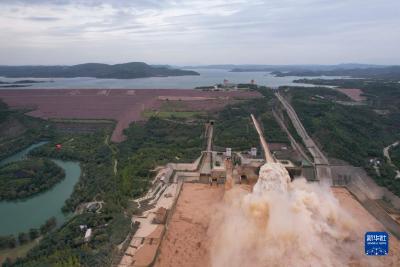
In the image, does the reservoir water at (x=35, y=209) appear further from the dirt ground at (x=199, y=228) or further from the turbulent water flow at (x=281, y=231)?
the turbulent water flow at (x=281, y=231)

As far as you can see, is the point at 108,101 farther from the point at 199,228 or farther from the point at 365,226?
the point at 365,226

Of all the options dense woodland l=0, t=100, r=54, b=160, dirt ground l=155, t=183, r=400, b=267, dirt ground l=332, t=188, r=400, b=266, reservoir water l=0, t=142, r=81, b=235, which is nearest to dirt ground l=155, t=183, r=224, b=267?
dirt ground l=155, t=183, r=400, b=267

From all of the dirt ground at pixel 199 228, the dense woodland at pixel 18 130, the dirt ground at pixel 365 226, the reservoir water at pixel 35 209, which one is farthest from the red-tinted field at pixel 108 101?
the dirt ground at pixel 365 226

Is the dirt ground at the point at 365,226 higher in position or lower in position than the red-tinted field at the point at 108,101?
lower

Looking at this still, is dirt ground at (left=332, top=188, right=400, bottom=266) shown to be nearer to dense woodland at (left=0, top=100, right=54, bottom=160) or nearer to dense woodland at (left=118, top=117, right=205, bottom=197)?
dense woodland at (left=118, top=117, right=205, bottom=197)

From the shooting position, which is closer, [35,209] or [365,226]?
[365,226]

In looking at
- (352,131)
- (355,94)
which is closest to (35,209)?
(352,131)
